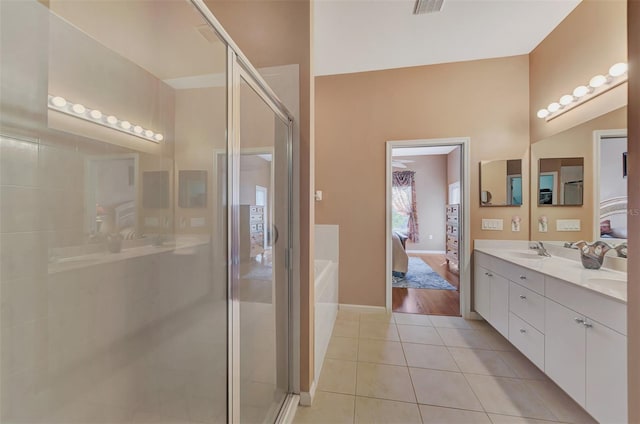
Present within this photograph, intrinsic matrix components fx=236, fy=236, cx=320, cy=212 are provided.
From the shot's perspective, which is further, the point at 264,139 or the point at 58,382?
the point at 264,139

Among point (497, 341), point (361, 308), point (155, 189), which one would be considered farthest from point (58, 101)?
point (497, 341)

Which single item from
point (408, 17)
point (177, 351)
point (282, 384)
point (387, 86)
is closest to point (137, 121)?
point (177, 351)

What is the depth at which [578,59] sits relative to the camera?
2121mm

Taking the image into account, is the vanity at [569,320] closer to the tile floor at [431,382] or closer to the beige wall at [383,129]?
the tile floor at [431,382]

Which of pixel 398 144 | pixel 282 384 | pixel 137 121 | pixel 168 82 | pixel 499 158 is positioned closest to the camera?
pixel 137 121

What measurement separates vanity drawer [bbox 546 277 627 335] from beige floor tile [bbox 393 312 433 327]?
1.31 metres

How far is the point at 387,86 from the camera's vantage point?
2.98 metres

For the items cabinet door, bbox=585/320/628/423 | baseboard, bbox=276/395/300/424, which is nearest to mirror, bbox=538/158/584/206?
cabinet door, bbox=585/320/628/423

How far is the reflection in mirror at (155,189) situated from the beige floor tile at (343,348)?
1.86 metres

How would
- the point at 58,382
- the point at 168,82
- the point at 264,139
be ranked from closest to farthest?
the point at 58,382
the point at 168,82
the point at 264,139

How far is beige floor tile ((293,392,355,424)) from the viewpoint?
1443 millimetres

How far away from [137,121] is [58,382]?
40.0 inches

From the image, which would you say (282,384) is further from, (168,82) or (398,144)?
(398,144)

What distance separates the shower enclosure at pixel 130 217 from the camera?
0.73 m
